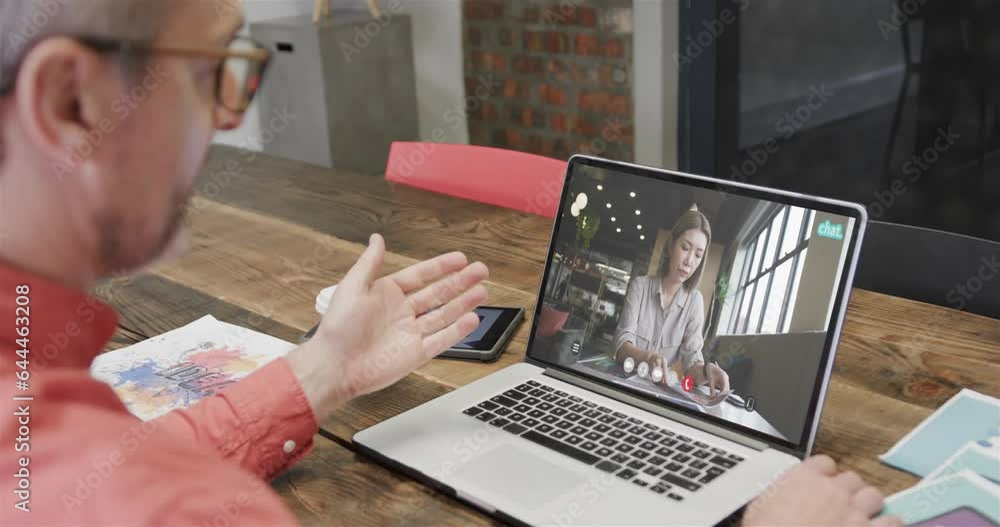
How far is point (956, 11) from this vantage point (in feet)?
10.6

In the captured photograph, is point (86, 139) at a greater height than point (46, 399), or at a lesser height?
greater

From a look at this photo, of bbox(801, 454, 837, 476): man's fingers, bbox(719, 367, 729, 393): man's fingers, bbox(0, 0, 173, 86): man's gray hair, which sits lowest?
bbox(801, 454, 837, 476): man's fingers

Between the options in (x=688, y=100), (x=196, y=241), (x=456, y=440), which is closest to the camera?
(x=456, y=440)

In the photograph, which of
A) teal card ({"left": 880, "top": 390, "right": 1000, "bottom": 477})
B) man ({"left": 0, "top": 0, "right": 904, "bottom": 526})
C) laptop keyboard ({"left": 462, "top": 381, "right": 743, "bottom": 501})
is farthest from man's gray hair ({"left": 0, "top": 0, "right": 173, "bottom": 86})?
teal card ({"left": 880, "top": 390, "right": 1000, "bottom": 477})

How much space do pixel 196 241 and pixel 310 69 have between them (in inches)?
100

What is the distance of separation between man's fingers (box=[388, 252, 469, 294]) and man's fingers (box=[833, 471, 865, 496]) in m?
0.53

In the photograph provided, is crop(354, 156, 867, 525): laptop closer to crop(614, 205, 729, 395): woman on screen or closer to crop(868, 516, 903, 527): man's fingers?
crop(614, 205, 729, 395): woman on screen

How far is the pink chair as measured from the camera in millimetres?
2016

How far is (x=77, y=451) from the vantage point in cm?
72

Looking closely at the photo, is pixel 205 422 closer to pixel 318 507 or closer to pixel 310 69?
pixel 318 507

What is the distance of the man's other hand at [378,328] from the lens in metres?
1.14

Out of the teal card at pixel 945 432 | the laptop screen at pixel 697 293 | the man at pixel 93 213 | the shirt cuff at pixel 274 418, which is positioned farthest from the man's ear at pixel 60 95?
the teal card at pixel 945 432

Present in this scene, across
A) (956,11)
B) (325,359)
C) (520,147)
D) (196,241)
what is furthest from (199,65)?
(520,147)

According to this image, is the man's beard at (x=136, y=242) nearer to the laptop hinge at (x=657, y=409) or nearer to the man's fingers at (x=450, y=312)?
the man's fingers at (x=450, y=312)
